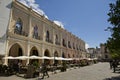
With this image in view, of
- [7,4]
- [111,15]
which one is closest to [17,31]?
[7,4]

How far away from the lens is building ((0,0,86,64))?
21.5m

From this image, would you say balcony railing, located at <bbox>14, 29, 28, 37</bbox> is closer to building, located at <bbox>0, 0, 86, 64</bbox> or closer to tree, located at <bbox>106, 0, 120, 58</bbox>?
building, located at <bbox>0, 0, 86, 64</bbox>

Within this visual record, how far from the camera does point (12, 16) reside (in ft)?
74.8

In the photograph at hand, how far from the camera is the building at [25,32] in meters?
21.5

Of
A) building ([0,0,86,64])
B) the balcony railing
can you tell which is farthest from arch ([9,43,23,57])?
the balcony railing

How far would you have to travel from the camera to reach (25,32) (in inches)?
1012

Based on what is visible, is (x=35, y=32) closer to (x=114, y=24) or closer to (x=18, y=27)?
(x=18, y=27)

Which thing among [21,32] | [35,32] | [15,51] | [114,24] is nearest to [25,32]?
[21,32]

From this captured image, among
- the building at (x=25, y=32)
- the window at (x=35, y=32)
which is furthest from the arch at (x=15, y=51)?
the window at (x=35, y=32)

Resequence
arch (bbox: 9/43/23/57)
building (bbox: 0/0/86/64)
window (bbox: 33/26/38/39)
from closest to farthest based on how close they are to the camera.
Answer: building (bbox: 0/0/86/64) < arch (bbox: 9/43/23/57) < window (bbox: 33/26/38/39)

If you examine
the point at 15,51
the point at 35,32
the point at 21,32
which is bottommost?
the point at 15,51

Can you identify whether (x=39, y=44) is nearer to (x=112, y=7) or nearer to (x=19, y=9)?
(x=19, y=9)

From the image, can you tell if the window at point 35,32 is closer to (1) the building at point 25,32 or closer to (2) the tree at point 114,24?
(1) the building at point 25,32

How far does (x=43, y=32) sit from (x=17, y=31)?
7.39 metres
